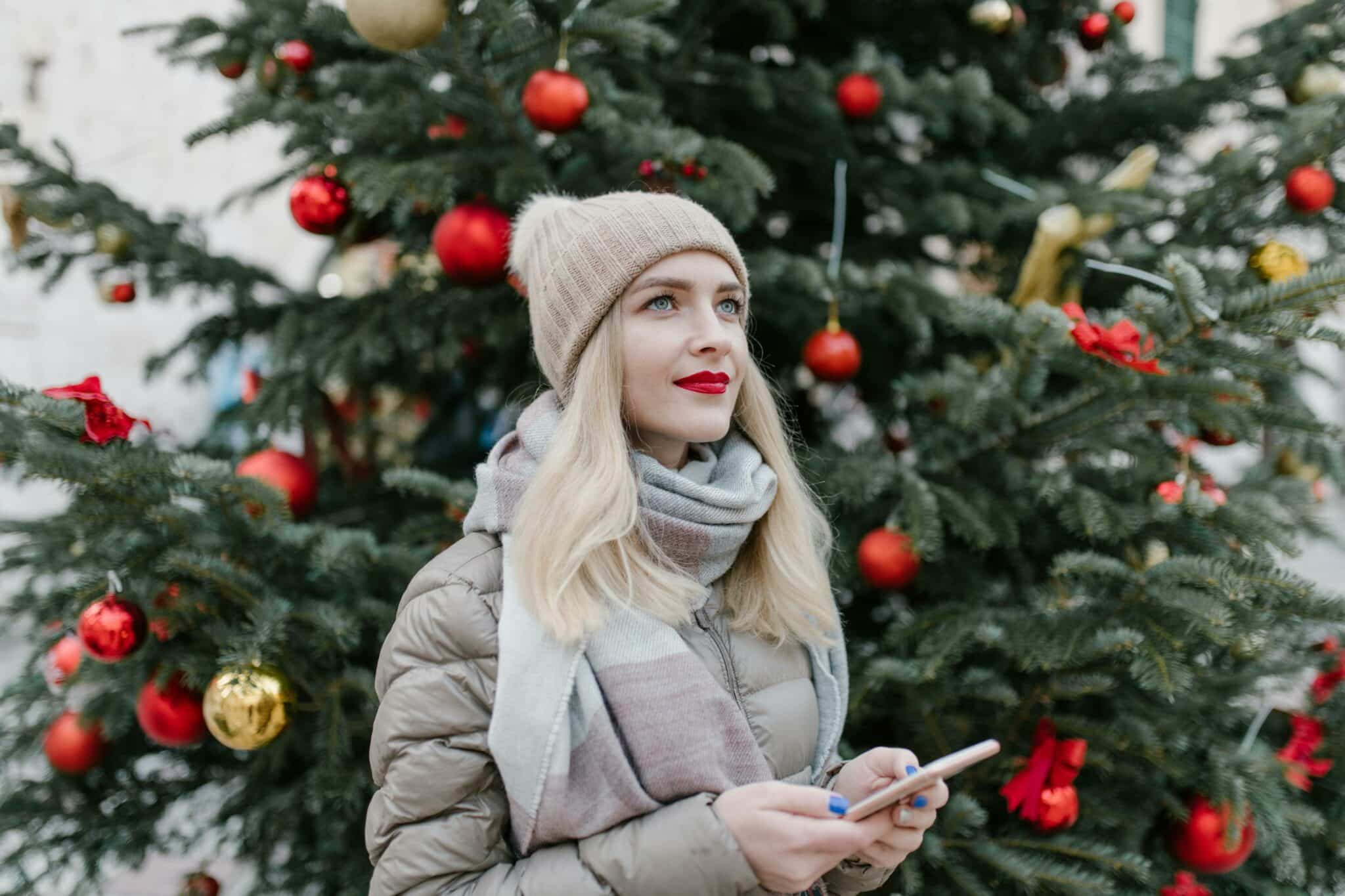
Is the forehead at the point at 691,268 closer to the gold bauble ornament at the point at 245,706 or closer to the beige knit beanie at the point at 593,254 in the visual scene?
the beige knit beanie at the point at 593,254

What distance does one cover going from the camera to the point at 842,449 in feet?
7.54

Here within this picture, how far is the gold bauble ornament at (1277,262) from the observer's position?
204 cm

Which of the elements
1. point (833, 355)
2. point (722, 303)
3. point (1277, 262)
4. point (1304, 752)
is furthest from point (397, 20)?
point (1304, 752)

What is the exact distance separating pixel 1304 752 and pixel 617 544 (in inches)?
75.7

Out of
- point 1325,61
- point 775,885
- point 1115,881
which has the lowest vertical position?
point 1115,881

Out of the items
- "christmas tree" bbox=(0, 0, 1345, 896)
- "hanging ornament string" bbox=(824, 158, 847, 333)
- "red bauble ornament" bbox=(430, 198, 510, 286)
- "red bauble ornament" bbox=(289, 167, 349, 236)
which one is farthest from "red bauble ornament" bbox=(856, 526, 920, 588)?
"red bauble ornament" bbox=(289, 167, 349, 236)

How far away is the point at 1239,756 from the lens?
1.99 m

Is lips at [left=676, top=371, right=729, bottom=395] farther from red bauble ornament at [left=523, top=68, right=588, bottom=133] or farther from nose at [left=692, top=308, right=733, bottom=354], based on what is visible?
red bauble ornament at [left=523, top=68, right=588, bottom=133]

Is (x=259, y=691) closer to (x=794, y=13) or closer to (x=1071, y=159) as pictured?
(x=794, y=13)

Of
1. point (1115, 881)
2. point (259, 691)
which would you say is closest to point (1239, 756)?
point (1115, 881)

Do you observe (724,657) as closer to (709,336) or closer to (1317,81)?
(709,336)

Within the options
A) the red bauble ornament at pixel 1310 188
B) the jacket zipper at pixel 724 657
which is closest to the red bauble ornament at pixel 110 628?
A: the jacket zipper at pixel 724 657

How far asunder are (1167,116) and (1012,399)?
1263 millimetres

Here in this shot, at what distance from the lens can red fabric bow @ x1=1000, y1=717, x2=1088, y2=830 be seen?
5.99ft
